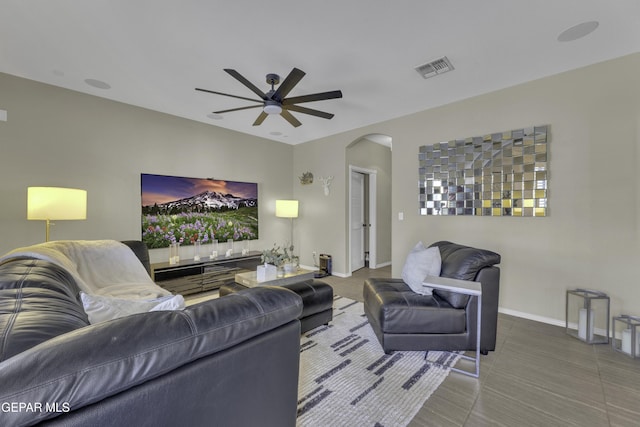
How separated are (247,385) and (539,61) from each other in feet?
12.0

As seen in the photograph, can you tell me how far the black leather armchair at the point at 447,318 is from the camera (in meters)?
2.12

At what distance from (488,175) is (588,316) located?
169 centimetres

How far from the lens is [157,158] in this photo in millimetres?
3908

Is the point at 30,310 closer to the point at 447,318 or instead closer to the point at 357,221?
the point at 447,318

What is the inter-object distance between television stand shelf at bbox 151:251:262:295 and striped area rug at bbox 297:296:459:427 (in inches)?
81.1

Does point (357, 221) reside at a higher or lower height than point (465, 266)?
higher

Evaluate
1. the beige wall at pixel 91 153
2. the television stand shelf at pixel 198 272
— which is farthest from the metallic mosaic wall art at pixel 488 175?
the beige wall at pixel 91 153

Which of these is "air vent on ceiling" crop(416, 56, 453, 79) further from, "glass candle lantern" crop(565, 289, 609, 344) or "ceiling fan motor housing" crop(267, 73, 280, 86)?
"glass candle lantern" crop(565, 289, 609, 344)

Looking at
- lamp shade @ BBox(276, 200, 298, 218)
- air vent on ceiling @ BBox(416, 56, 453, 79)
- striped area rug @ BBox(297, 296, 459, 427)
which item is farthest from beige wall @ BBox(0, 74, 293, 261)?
air vent on ceiling @ BBox(416, 56, 453, 79)

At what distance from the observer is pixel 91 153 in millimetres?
3369

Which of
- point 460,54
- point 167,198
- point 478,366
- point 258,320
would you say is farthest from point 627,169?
point 167,198

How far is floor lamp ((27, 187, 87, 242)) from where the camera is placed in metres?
2.45

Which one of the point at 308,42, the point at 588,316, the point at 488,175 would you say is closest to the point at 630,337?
the point at 588,316

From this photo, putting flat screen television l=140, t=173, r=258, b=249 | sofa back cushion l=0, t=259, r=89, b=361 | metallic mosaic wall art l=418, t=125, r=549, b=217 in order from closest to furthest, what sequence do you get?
sofa back cushion l=0, t=259, r=89, b=361, metallic mosaic wall art l=418, t=125, r=549, b=217, flat screen television l=140, t=173, r=258, b=249
